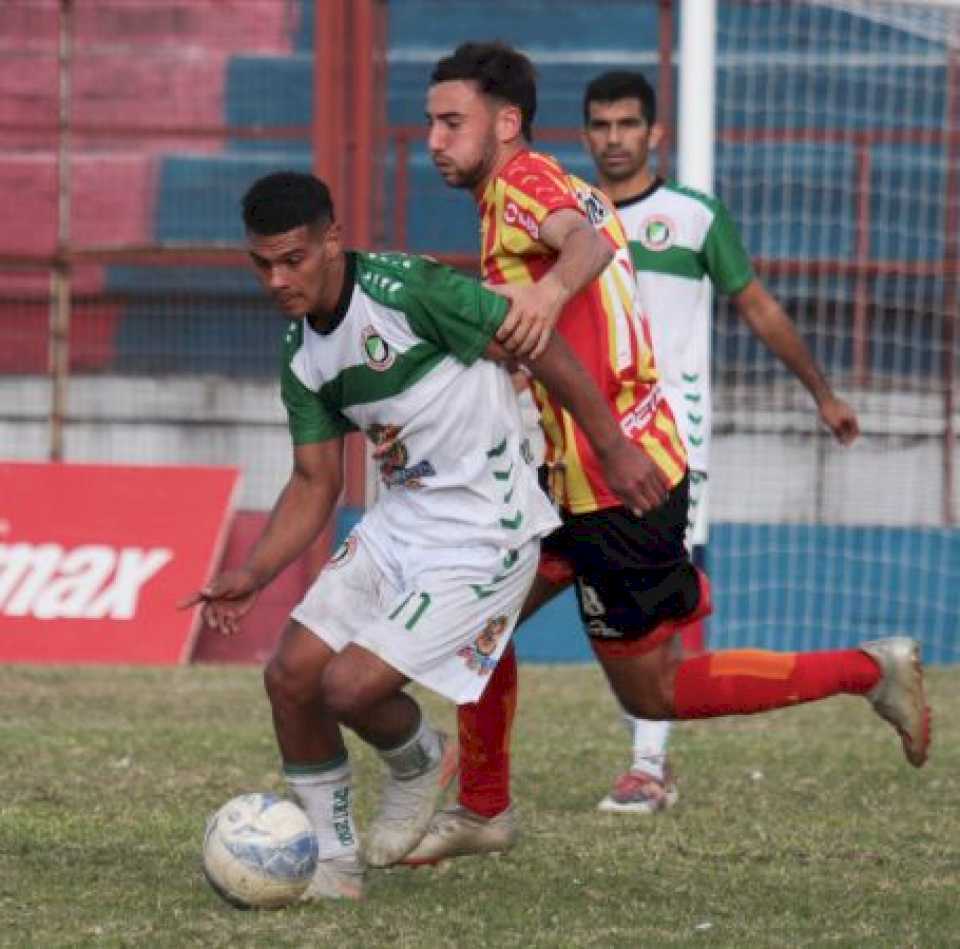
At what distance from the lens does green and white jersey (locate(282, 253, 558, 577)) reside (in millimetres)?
5531

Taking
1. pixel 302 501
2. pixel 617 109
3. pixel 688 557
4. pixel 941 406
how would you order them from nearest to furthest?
1. pixel 302 501
2. pixel 688 557
3. pixel 617 109
4. pixel 941 406

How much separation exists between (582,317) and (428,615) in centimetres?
93

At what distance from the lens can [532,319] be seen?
5410 millimetres

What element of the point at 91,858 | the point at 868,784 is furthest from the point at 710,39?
the point at 91,858

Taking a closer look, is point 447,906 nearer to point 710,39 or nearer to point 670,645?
point 670,645

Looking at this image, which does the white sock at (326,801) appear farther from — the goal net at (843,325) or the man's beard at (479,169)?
the goal net at (843,325)

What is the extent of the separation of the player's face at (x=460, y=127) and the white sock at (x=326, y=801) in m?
1.45

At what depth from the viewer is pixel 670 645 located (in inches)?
248

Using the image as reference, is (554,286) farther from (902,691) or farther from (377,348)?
(902,691)

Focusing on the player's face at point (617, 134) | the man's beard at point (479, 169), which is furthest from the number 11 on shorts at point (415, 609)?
the player's face at point (617, 134)

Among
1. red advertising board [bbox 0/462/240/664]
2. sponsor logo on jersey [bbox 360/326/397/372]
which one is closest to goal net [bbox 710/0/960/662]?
red advertising board [bbox 0/462/240/664]

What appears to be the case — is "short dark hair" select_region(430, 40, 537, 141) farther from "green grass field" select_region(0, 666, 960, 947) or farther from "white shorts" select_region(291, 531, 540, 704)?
"green grass field" select_region(0, 666, 960, 947)

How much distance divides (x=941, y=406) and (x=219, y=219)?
445 cm

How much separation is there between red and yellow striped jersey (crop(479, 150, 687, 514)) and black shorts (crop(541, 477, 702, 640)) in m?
0.06
